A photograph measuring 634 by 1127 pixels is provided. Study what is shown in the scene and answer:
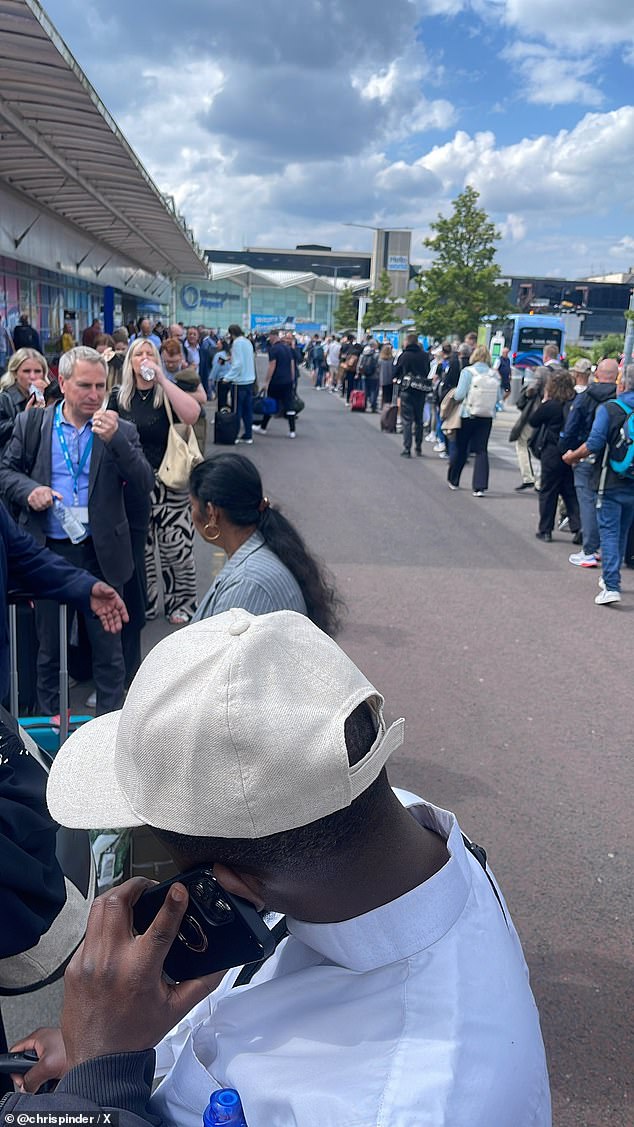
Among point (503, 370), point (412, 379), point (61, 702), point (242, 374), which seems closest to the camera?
point (61, 702)

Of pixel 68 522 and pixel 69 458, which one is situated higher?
pixel 69 458

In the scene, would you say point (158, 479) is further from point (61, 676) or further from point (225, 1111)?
point (225, 1111)

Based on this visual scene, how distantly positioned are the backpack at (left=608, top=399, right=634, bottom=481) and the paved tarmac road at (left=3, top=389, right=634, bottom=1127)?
121 cm

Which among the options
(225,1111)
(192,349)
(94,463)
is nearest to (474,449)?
(94,463)

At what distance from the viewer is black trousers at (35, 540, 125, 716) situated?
4.86 meters

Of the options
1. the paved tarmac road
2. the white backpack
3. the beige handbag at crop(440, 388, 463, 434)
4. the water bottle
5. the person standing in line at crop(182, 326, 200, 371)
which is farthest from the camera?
the person standing in line at crop(182, 326, 200, 371)

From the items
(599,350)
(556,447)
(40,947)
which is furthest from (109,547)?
(599,350)

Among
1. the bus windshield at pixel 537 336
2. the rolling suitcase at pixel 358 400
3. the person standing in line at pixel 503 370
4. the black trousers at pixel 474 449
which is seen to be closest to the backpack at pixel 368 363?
the rolling suitcase at pixel 358 400

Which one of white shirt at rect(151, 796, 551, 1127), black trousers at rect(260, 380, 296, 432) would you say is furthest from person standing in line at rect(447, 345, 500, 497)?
white shirt at rect(151, 796, 551, 1127)

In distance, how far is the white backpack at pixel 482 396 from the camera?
11938 mm

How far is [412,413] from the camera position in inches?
622

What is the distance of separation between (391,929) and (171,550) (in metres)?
5.45

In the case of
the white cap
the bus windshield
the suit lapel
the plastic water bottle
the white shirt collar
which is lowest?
the plastic water bottle

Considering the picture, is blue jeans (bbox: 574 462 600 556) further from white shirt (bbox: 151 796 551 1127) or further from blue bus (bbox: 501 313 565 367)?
blue bus (bbox: 501 313 565 367)
